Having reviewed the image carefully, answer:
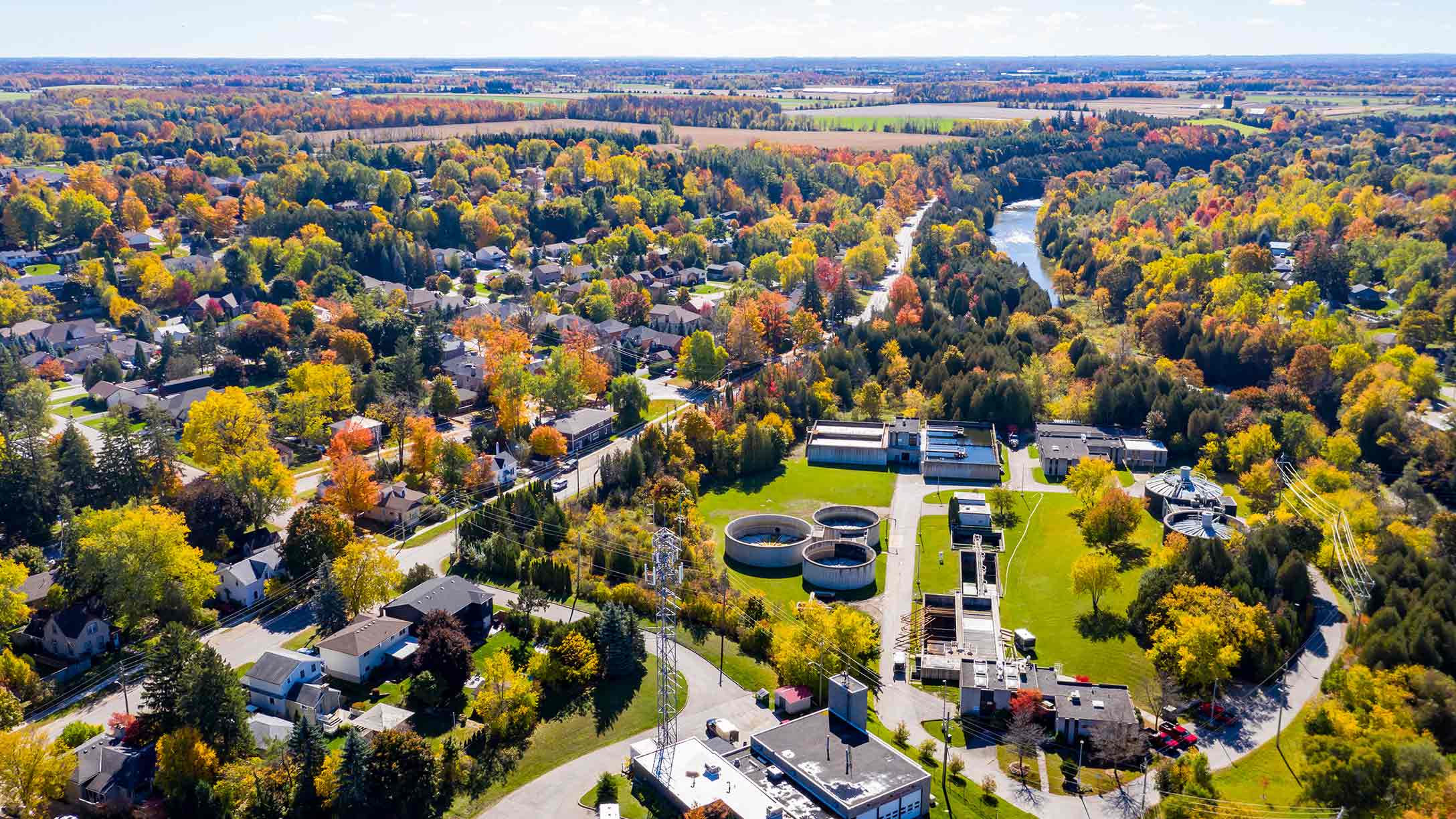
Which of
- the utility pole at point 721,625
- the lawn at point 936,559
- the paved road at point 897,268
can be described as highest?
the utility pole at point 721,625

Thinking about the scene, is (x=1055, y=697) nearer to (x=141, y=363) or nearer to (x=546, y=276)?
(x=141, y=363)

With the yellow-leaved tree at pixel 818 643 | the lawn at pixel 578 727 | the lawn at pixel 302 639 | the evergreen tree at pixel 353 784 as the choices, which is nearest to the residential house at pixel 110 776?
the evergreen tree at pixel 353 784

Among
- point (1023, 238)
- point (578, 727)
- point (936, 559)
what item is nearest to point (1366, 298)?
point (1023, 238)

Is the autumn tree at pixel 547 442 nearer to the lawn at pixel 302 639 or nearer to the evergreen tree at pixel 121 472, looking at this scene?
the lawn at pixel 302 639

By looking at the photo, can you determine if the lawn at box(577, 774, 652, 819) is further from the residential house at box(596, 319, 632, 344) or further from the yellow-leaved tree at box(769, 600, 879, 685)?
the residential house at box(596, 319, 632, 344)

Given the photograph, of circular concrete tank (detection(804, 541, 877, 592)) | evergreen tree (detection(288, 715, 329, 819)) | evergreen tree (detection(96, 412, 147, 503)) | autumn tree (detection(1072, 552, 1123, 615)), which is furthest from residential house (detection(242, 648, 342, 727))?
autumn tree (detection(1072, 552, 1123, 615))

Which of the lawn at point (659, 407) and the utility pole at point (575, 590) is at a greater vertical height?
the utility pole at point (575, 590)

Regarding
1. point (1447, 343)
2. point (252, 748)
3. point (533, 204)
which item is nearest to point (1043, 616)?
point (252, 748)
